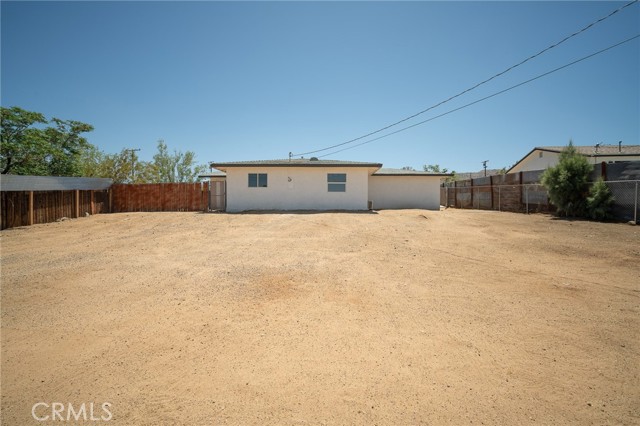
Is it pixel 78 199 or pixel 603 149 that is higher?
pixel 603 149

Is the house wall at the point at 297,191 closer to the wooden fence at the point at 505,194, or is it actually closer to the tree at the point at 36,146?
the wooden fence at the point at 505,194

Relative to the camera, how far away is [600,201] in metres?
11.7

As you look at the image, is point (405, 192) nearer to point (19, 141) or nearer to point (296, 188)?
point (296, 188)

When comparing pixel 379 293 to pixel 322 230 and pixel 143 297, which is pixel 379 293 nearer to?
pixel 143 297

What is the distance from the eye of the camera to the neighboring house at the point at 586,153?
2469 centimetres

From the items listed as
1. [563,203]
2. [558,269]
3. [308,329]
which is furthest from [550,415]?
[563,203]

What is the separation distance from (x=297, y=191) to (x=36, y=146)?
1991cm

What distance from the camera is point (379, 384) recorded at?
8.09 ft

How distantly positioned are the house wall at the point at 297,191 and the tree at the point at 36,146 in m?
15.3

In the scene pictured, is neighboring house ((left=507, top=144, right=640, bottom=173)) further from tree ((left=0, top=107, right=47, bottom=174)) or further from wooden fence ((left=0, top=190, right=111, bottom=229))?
tree ((left=0, top=107, right=47, bottom=174))

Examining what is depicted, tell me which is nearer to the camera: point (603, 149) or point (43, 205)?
point (43, 205)

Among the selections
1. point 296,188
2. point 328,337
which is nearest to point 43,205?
point 296,188

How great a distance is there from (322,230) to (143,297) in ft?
22.8

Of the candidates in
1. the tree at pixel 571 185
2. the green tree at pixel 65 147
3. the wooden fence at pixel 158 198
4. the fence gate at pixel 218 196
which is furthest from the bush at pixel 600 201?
the green tree at pixel 65 147
